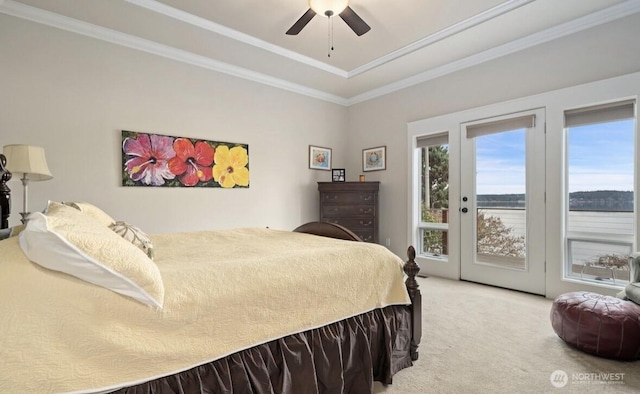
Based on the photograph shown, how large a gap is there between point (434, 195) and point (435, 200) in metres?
0.07

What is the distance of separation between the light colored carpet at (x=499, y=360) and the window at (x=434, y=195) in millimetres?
1400

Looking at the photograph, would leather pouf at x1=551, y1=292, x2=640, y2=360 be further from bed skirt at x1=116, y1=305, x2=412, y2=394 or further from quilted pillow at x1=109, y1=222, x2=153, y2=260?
quilted pillow at x1=109, y1=222, x2=153, y2=260

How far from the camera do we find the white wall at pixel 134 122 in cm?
287

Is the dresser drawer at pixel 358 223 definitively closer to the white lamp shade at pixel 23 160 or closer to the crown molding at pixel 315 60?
the crown molding at pixel 315 60

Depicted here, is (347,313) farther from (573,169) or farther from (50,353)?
(573,169)

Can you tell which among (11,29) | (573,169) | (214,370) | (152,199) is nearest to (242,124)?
(152,199)

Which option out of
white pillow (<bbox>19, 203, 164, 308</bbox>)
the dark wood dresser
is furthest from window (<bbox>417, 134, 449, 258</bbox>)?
white pillow (<bbox>19, 203, 164, 308</bbox>)

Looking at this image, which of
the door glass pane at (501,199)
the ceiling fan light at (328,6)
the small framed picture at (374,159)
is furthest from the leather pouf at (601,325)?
the small framed picture at (374,159)

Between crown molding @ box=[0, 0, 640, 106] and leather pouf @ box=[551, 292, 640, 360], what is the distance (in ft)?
8.34

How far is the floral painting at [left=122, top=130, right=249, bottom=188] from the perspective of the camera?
3368 mm

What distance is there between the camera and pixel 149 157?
11.4 feet

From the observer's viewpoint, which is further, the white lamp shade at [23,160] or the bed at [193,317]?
the white lamp shade at [23,160]

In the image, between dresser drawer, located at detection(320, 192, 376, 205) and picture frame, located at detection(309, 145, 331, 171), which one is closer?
dresser drawer, located at detection(320, 192, 376, 205)

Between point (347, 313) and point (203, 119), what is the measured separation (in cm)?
315
